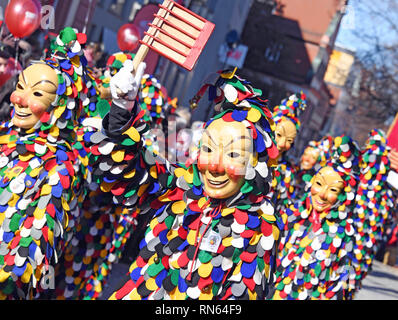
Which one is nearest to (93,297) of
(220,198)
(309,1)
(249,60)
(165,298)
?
(165,298)

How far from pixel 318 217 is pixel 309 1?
25488mm

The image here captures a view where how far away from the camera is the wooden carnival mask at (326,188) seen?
4582 mm

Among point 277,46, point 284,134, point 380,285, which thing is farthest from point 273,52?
point 284,134

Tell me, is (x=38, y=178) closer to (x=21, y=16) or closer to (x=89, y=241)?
(x=89, y=241)

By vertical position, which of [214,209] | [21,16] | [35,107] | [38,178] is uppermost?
[21,16]

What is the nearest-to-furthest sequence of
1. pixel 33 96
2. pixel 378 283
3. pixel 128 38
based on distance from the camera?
pixel 33 96 → pixel 128 38 → pixel 378 283

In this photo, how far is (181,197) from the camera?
304cm

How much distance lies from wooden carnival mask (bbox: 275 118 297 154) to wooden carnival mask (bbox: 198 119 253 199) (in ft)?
8.25

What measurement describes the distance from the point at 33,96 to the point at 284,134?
2708 mm

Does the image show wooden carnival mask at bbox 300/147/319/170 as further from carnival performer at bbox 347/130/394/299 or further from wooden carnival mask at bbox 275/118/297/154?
wooden carnival mask at bbox 275/118/297/154

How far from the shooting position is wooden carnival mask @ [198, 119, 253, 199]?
9.42 ft

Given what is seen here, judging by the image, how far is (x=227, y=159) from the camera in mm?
2883

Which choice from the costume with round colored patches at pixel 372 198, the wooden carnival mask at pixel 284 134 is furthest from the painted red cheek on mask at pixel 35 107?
the costume with round colored patches at pixel 372 198

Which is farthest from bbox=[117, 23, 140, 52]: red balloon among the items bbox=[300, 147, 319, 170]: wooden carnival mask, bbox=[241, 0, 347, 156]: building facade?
bbox=[241, 0, 347, 156]: building facade
